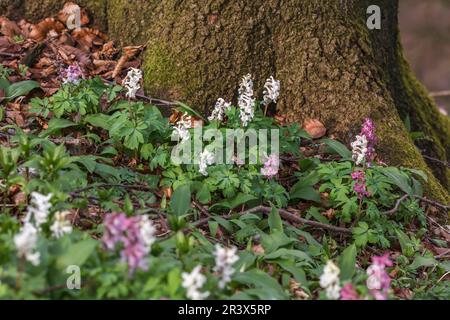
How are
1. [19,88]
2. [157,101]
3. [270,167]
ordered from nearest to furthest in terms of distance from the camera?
1. [270,167]
2. [19,88]
3. [157,101]

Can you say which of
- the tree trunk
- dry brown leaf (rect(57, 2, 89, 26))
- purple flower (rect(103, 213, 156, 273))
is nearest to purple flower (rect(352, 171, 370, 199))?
the tree trunk

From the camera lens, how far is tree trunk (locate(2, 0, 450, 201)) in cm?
539

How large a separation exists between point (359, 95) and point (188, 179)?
5.32 feet

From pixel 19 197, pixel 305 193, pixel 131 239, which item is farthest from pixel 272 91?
pixel 131 239

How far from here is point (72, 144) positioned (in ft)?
16.2

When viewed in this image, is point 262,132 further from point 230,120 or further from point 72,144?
point 72,144

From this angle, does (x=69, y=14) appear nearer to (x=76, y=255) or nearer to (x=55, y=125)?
(x=55, y=125)

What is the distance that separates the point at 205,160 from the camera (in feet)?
14.8

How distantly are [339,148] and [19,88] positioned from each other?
228 cm

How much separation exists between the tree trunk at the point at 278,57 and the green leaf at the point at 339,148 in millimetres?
218

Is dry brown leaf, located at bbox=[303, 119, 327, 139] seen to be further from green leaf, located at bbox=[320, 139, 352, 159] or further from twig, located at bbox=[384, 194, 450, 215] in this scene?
twig, located at bbox=[384, 194, 450, 215]

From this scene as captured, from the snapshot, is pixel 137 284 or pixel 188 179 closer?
pixel 137 284

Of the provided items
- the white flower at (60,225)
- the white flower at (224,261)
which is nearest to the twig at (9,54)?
the white flower at (60,225)
